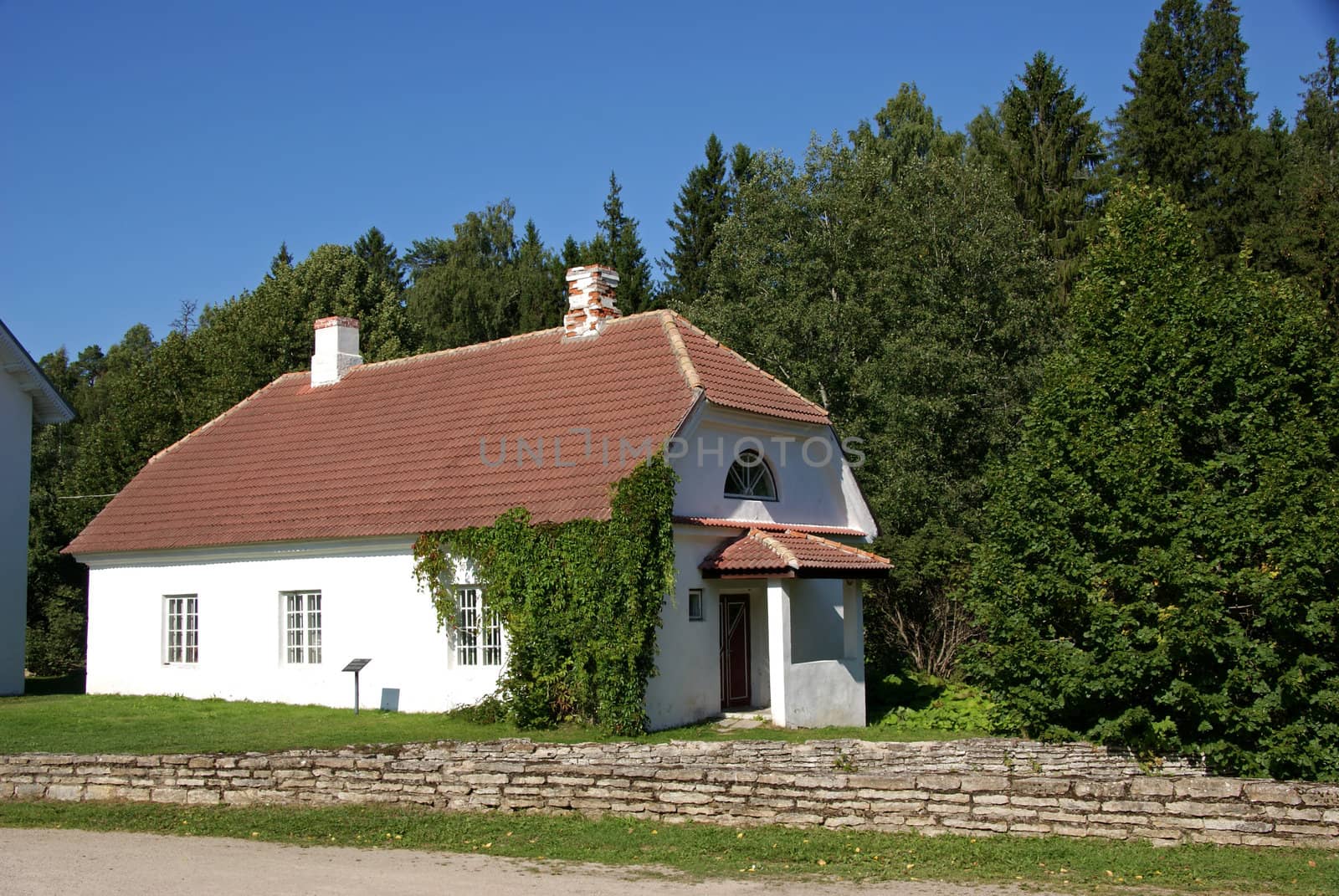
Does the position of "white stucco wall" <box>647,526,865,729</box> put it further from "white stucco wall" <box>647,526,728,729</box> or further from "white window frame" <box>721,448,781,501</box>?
"white window frame" <box>721,448,781,501</box>

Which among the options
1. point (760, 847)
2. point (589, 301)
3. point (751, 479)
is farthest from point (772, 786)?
point (589, 301)

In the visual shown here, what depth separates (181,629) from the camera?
22797 millimetres

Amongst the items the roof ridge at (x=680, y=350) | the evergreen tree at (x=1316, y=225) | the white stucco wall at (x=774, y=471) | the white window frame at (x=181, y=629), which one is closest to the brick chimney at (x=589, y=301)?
the roof ridge at (x=680, y=350)

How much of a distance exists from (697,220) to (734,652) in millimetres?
28660

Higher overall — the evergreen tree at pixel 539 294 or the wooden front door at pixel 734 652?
the evergreen tree at pixel 539 294

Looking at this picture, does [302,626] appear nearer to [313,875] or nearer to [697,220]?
[313,875]

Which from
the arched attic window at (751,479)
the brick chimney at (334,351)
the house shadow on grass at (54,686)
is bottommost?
the house shadow on grass at (54,686)

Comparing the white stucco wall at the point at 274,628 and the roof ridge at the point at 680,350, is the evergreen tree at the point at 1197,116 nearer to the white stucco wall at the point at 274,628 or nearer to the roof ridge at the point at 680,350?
the roof ridge at the point at 680,350

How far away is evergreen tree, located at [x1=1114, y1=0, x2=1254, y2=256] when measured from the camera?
35375 mm

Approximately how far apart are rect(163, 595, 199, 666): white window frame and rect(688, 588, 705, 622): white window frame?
395 inches

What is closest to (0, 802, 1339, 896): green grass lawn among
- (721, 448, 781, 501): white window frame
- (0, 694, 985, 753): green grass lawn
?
(0, 694, 985, 753): green grass lawn

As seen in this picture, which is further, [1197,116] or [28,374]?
[1197,116]

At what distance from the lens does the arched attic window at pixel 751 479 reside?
66.4 feet

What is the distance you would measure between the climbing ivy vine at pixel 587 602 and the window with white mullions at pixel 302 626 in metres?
4.50
